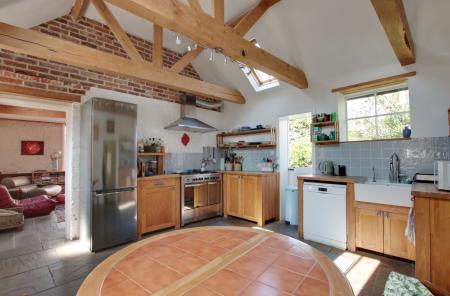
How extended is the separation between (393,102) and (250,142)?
94.0 inches

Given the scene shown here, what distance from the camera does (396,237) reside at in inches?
99.4

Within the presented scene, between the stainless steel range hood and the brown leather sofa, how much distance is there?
160 inches

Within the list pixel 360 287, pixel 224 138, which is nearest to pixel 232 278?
pixel 360 287

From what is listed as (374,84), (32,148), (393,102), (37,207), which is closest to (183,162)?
(37,207)

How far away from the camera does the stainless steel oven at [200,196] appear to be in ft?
12.7

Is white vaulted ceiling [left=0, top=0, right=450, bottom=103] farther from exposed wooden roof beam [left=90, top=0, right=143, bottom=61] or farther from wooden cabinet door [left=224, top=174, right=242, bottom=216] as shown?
wooden cabinet door [left=224, top=174, right=242, bottom=216]

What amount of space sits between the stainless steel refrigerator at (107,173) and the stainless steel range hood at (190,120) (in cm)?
106

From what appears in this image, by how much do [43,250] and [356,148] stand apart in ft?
14.7

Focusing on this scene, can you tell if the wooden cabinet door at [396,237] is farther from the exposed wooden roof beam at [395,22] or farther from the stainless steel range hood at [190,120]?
the stainless steel range hood at [190,120]

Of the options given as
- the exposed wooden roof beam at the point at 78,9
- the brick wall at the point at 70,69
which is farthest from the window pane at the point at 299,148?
the exposed wooden roof beam at the point at 78,9

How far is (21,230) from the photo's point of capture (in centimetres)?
364

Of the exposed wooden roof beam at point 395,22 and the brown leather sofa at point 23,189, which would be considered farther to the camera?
the brown leather sofa at point 23,189

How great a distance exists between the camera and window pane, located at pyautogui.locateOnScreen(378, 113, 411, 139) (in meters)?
3.04

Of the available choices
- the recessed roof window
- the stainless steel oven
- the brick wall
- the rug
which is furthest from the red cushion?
the recessed roof window
